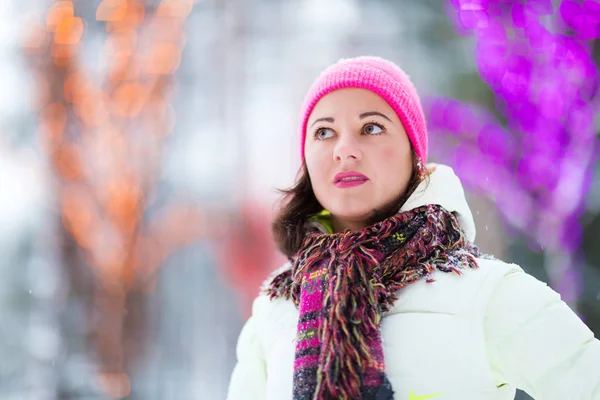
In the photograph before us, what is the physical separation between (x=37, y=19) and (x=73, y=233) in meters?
1.28

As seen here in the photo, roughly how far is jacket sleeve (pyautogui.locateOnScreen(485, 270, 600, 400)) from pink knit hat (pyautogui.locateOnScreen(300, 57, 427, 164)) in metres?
0.34

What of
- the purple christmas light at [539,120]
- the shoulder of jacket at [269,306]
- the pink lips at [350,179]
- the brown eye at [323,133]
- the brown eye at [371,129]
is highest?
the purple christmas light at [539,120]

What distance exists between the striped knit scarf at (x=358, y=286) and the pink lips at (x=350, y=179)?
0.09m

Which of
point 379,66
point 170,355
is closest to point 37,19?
point 170,355

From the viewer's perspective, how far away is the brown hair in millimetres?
1161

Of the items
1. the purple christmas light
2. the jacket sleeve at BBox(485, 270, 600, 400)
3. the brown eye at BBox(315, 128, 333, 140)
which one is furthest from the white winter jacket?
the purple christmas light

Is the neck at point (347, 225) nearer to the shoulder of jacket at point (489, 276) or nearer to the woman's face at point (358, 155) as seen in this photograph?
the woman's face at point (358, 155)

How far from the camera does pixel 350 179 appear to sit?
106 centimetres

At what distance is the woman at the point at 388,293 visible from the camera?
34.7 inches

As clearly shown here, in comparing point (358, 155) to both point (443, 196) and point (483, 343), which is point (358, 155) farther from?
point (483, 343)

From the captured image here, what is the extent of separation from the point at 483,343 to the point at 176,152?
293 cm

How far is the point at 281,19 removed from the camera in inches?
144

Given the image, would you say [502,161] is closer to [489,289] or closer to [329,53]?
[329,53]

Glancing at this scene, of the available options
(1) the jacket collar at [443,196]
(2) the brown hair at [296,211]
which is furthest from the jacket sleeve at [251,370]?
(1) the jacket collar at [443,196]
